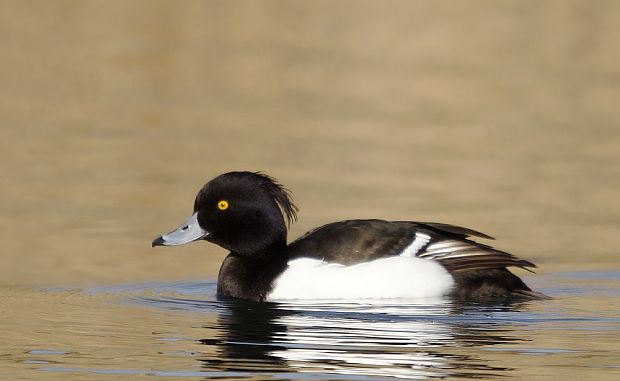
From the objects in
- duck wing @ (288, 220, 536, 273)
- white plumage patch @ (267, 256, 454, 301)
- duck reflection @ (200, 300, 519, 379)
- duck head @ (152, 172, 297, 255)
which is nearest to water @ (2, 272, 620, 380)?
duck reflection @ (200, 300, 519, 379)

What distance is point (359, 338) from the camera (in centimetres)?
919

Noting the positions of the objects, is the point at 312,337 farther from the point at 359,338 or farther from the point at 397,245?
the point at 397,245

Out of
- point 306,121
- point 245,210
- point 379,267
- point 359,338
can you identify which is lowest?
point 359,338

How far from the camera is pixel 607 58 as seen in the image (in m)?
23.7

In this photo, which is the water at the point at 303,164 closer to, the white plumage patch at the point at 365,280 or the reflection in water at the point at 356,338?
the reflection in water at the point at 356,338

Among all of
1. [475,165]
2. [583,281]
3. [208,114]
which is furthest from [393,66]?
[583,281]

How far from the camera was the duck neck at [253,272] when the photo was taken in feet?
35.6

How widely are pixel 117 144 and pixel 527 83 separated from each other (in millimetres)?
7317

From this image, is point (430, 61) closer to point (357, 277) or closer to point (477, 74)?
point (477, 74)

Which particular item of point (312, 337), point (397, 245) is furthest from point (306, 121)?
point (312, 337)

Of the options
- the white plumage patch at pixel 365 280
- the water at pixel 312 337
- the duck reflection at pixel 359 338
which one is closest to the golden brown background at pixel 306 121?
the water at pixel 312 337

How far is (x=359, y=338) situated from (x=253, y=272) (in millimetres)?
2006

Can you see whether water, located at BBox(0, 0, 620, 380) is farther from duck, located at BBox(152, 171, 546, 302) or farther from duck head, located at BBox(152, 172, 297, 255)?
duck head, located at BBox(152, 172, 297, 255)

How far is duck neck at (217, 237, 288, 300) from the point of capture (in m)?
10.8
